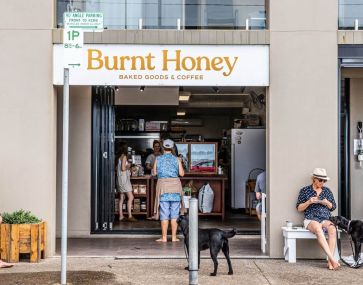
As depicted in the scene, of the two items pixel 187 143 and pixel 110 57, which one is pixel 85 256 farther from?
pixel 187 143

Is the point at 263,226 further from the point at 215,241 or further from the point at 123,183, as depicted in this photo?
the point at 123,183

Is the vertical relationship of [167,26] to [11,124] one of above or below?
above

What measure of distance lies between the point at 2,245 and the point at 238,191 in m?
7.42

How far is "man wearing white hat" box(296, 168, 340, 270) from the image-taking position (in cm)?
873

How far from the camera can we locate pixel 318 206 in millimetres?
9023

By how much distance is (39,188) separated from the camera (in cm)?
933

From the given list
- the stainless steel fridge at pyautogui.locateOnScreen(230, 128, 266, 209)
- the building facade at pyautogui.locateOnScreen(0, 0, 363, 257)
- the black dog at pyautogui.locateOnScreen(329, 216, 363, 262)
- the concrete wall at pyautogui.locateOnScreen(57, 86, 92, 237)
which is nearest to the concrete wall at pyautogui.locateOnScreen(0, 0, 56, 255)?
the building facade at pyautogui.locateOnScreen(0, 0, 363, 257)

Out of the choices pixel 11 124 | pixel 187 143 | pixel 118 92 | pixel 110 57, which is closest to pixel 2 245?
pixel 11 124

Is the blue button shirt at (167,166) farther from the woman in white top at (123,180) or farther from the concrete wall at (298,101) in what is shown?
the woman in white top at (123,180)

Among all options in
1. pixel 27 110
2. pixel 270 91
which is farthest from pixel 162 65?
pixel 27 110

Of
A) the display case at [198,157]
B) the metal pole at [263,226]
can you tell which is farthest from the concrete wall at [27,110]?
the display case at [198,157]

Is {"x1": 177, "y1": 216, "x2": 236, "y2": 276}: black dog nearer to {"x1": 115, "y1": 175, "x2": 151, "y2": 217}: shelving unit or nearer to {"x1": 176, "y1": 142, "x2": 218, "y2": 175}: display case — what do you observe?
{"x1": 115, "y1": 175, "x2": 151, "y2": 217}: shelving unit

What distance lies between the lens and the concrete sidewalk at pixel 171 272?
7.82 meters

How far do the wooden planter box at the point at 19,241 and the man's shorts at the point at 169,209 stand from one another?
2.38 m
